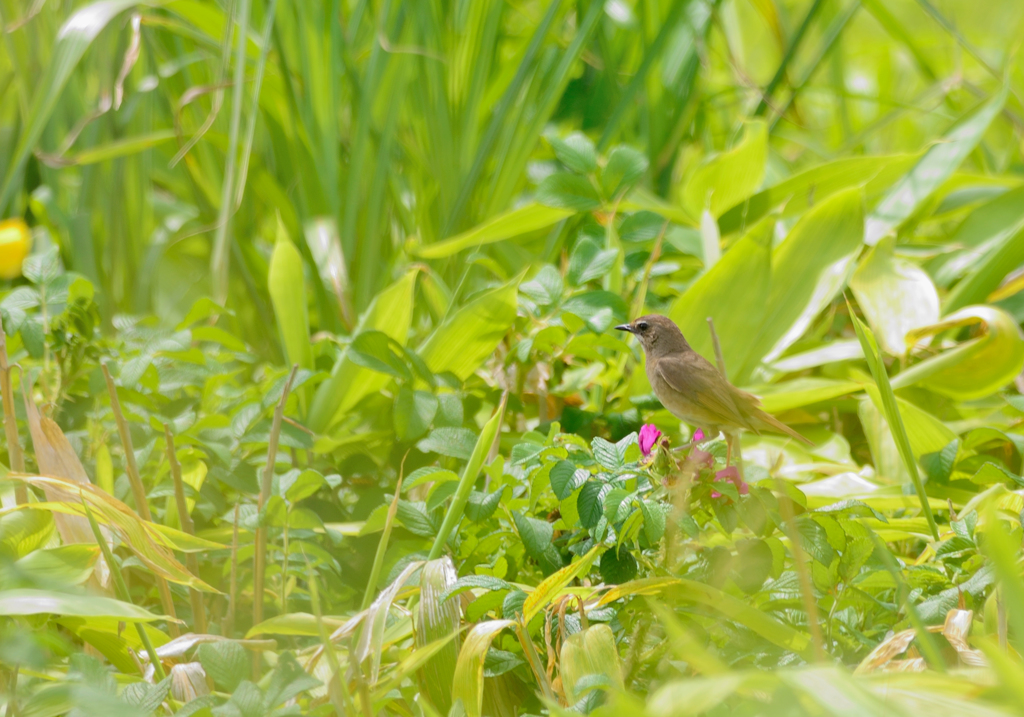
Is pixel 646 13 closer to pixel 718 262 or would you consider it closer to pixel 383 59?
pixel 383 59

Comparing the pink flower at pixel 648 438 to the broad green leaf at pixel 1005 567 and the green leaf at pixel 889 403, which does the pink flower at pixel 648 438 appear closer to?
the green leaf at pixel 889 403

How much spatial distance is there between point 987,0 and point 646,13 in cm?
380

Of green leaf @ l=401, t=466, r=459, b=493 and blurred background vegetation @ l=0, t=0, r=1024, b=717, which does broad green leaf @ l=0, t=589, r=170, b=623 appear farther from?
green leaf @ l=401, t=466, r=459, b=493

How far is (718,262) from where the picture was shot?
2.19 m

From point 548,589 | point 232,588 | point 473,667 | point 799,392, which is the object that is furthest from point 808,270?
point 232,588

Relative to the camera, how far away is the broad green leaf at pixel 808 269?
7.33 ft

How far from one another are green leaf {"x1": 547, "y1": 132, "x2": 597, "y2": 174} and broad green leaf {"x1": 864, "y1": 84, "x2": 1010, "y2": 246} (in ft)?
2.91

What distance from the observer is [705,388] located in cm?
178

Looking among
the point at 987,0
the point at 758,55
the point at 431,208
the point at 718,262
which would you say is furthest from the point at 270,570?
the point at 987,0

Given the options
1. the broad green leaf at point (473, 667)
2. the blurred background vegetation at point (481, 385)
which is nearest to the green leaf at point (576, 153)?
the blurred background vegetation at point (481, 385)

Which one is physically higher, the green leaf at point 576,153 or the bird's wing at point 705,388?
the green leaf at point 576,153

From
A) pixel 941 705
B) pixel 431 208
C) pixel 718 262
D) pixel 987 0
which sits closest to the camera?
pixel 941 705

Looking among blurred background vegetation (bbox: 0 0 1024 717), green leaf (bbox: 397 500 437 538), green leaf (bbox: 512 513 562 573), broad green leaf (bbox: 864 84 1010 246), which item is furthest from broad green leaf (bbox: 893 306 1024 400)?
green leaf (bbox: 397 500 437 538)

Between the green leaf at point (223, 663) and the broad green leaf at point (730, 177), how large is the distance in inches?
70.3
